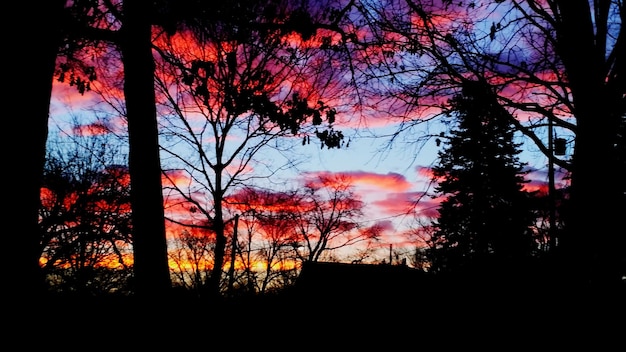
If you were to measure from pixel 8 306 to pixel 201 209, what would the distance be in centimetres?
1540

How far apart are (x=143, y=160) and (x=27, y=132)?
125 inches

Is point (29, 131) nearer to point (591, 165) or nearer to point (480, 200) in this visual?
point (591, 165)

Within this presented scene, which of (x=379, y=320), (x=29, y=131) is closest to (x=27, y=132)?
(x=29, y=131)

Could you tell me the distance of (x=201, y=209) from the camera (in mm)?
17984

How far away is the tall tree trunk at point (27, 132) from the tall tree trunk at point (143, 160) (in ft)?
9.49

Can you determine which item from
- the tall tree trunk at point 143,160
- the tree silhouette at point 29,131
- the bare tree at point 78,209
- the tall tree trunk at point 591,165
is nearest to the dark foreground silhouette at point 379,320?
the tall tree trunk at point 143,160

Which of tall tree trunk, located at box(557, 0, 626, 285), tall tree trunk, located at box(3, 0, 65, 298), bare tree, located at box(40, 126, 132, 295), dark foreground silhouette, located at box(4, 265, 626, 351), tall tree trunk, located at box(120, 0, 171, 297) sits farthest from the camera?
bare tree, located at box(40, 126, 132, 295)

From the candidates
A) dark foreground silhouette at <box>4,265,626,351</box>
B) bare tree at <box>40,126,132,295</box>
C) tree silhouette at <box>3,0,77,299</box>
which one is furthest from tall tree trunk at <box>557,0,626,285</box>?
bare tree at <box>40,126,132,295</box>

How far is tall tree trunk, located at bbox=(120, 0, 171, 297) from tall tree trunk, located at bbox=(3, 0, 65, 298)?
114 inches

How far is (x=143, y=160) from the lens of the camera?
6.06 metres

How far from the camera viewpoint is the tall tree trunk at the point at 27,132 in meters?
2.84

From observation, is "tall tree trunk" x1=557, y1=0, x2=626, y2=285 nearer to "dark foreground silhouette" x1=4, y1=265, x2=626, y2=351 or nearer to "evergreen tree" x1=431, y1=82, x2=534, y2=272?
"dark foreground silhouette" x1=4, y1=265, x2=626, y2=351

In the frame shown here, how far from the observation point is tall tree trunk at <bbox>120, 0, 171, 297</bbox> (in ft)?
19.5

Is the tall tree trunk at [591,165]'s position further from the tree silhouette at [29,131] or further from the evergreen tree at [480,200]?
the evergreen tree at [480,200]
